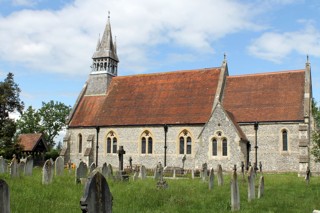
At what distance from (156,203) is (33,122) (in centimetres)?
5043

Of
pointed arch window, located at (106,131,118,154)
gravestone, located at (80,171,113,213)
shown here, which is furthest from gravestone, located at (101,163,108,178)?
pointed arch window, located at (106,131,118,154)

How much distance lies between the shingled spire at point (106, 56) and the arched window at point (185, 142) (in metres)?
11.1

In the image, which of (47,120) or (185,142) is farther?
(47,120)

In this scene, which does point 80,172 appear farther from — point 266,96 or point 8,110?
point 8,110

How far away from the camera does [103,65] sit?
35562 millimetres

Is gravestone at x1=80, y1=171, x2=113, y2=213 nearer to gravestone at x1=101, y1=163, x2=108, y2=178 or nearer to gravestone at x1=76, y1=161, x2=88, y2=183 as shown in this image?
gravestone at x1=76, y1=161, x2=88, y2=183

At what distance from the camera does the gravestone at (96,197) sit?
492 centimetres

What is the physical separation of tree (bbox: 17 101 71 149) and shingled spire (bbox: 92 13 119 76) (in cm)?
2476

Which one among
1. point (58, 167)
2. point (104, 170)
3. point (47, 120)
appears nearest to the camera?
point (104, 170)

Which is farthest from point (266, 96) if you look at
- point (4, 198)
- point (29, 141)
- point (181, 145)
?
point (4, 198)

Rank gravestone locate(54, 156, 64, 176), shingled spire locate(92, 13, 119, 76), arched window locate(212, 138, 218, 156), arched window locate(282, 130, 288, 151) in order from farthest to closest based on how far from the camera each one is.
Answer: shingled spire locate(92, 13, 119, 76) < arched window locate(282, 130, 288, 151) < arched window locate(212, 138, 218, 156) < gravestone locate(54, 156, 64, 176)

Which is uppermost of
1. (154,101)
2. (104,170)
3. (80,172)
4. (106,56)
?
(106,56)

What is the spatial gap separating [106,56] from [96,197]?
31.4m

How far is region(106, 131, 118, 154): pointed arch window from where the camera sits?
1206 inches
